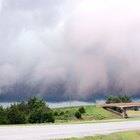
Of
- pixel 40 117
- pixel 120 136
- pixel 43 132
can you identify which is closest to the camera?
pixel 43 132

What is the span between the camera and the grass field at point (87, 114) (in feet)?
372

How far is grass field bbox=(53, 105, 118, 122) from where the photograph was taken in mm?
113363

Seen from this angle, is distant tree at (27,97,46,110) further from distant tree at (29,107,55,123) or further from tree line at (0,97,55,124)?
distant tree at (29,107,55,123)

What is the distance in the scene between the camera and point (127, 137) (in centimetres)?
4072

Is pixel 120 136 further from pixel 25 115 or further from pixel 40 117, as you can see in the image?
pixel 25 115

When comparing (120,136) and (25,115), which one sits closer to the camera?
(120,136)

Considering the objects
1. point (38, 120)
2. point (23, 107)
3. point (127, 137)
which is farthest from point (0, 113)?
point (127, 137)

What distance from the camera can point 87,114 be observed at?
12962cm

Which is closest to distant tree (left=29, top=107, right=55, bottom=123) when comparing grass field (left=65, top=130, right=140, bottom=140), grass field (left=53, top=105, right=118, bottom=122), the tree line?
the tree line

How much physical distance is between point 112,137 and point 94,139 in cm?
439

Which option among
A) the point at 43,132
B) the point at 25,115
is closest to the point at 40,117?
the point at 25,115

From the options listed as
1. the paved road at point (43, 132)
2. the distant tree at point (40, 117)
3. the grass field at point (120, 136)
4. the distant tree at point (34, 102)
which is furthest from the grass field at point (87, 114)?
the grass field at point (120, 136)

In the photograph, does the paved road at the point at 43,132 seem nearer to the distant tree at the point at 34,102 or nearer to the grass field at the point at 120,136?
the grass field at the point at 120,136

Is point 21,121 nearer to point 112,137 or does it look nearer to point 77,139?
point 112,137
